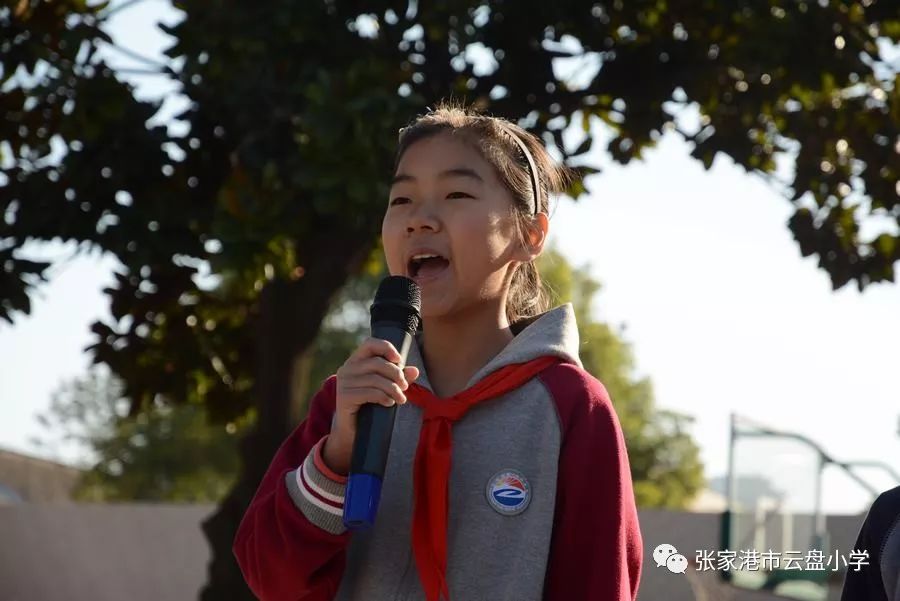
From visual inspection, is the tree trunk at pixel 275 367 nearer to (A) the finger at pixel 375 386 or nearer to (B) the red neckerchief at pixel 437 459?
(B) the red neckerchief at pixel 437 459

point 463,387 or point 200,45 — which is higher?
point 200,45

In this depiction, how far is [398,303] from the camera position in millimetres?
2191

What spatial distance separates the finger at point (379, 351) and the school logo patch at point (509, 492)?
0.92 ft

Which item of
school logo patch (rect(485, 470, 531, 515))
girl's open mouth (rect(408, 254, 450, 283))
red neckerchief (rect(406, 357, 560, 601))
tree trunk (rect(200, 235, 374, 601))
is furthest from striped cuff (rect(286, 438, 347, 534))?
tree trunk (rect(200, 235, 374, 601))

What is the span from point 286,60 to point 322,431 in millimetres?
3579

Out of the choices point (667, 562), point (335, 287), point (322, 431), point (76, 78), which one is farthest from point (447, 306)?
point (335, 287)

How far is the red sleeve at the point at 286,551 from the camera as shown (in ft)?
7.11

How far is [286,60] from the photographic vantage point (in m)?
5.73

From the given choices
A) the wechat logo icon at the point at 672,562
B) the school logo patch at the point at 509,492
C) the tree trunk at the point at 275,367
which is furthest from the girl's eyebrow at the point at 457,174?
the tree trunk at the point at 275,367

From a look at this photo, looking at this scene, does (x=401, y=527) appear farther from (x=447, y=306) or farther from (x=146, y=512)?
(x=146, y=512)

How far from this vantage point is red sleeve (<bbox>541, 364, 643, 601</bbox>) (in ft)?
6.87

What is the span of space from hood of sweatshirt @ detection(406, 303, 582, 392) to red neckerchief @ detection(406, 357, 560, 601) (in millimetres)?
12

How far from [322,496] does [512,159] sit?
2.40 ft

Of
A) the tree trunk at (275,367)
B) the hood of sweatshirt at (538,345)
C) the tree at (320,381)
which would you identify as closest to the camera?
the hood of sweatshirt at (538,345)
